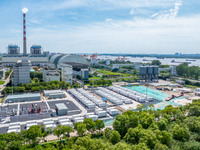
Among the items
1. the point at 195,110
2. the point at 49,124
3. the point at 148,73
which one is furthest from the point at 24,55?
the point at 195,110

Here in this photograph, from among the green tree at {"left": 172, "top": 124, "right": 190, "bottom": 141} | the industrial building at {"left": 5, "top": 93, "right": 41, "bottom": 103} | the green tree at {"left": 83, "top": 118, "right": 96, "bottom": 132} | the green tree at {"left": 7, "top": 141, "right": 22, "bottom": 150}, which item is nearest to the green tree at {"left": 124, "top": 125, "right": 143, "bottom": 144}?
the green tree at {"left": 83, "top": 118, "right": 96, "bottom": 132}

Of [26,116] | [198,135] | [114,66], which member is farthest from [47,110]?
[114,66]

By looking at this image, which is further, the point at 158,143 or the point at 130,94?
the point at 130,94

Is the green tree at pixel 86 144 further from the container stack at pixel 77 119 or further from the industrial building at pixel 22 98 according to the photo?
the industrial building at pixel 22 98

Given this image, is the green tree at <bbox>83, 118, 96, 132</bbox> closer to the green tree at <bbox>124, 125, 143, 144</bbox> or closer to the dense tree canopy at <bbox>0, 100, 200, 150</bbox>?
the dense tree canopy at <bbox>0, 100, 200, 150</bbox>

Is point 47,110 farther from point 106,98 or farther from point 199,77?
point 199,77

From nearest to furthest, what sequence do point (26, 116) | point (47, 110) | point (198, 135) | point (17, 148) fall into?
point (17, 148)
point (198, 135)
point (26, 116)
point (47, 110)

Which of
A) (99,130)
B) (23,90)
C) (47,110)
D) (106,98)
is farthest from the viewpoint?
(23,90)

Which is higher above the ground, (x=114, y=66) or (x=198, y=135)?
(x=114, y=66)
